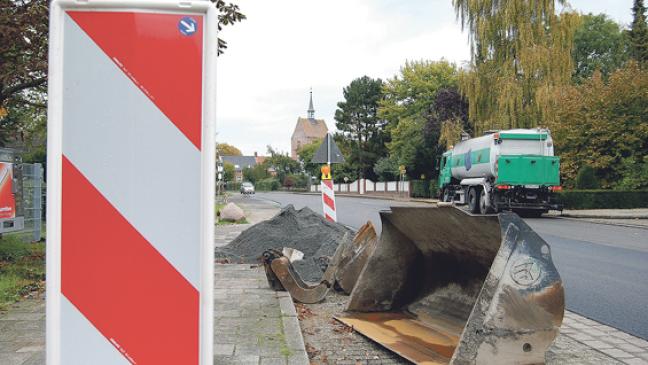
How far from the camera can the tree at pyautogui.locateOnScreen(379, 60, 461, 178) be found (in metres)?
46.9

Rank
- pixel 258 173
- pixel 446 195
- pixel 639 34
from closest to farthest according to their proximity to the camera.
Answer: pixel 446 195 → pixel 639 34 → pixel 258 173

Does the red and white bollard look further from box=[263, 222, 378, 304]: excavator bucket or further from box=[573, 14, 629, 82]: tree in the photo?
box=[573, 14, 629, 82]: tree

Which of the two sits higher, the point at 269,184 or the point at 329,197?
the point at 329,197

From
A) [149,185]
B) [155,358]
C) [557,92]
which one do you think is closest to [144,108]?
[149,185]

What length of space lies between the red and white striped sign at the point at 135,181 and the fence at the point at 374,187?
4843 cm

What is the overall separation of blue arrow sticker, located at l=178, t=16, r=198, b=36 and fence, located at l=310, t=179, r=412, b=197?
159ft

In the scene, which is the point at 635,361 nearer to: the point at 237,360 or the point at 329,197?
the point at 237,360

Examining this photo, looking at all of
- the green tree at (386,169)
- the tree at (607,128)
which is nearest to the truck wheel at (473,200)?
the tree at (607,128)

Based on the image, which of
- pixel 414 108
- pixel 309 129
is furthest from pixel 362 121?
pixel 309 129

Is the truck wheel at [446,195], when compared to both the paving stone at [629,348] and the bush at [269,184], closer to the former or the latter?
the paving stone at [629,348]

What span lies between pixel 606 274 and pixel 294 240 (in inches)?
203

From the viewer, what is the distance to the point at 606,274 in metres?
8.35

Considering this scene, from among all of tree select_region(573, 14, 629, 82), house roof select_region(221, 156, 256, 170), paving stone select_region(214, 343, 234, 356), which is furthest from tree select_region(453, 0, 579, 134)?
house roof select_region(221, 156, 256, 170)

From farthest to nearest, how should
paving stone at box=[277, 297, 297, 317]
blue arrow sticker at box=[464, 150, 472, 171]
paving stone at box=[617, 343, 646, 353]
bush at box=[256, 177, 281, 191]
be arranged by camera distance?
1. bush at box=[256, 177, 281, 191]
2. blue arrow sticker at box=[464, 150, 472, 171]
3. paving stone at box=[277, 297, 297, 317]
4. paving stone at box=[617, 343, 646, 353]
